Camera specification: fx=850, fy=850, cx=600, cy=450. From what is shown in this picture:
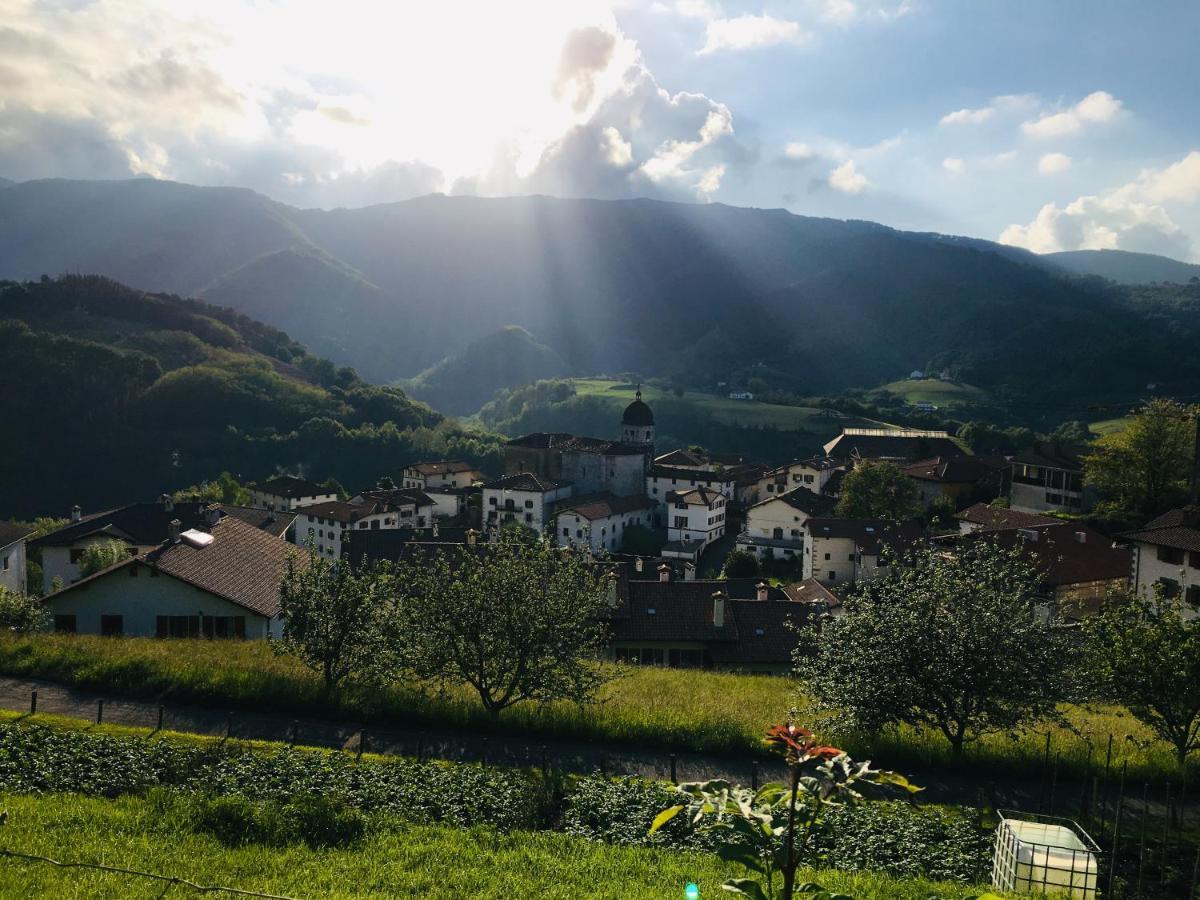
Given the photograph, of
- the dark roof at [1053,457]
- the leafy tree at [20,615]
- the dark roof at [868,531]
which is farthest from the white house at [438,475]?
the leafy tree at [20,615]

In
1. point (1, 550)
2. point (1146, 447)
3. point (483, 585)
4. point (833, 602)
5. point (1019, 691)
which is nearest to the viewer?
point (1019, 691)

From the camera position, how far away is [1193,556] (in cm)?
3366

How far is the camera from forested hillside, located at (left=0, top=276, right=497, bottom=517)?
128 m

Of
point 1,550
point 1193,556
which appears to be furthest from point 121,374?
point 1193,556

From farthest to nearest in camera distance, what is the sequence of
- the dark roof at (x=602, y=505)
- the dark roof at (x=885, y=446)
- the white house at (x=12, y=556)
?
1. the dark roof at (x=885, y=446)
2. the dark roof at (x=602, y=505)
3. the white house at (x=12, y=556)

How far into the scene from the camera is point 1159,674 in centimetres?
1752

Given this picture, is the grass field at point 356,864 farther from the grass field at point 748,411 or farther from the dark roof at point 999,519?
the grass field at point 748,411

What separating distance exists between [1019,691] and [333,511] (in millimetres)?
65701

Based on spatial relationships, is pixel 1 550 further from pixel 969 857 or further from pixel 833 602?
pixel 969 857

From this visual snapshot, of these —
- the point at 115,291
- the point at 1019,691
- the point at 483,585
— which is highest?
the point at 115,291

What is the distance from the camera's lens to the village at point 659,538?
28.3 meters

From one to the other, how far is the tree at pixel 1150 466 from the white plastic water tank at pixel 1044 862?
44.7 meters

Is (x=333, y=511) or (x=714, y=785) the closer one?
(x=714, y=785)

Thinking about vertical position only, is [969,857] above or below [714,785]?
below
